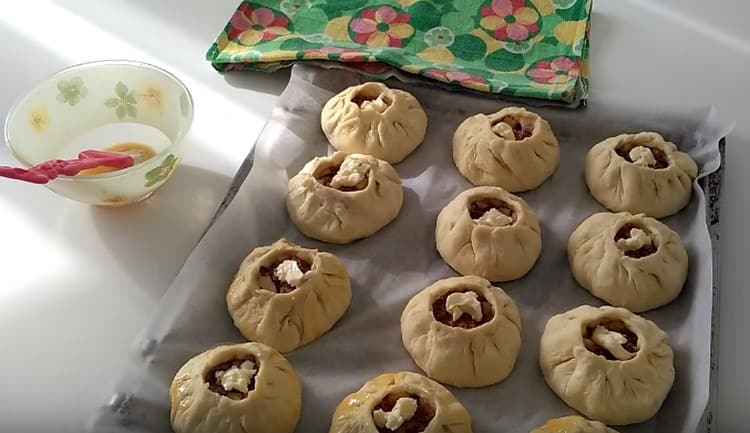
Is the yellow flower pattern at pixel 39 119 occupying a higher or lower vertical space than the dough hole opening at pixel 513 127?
higher

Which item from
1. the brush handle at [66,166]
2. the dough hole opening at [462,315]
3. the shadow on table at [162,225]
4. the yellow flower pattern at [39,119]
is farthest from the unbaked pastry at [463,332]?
the yellow flower pattern at [39,119]

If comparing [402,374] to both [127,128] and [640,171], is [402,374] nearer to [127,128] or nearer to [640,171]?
[640,171]

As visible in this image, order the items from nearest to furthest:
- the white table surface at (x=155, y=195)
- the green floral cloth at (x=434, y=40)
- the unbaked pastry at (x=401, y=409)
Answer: the unbaked pastry at (x=401, y=409) → the white table surface at (x=155, y=195) → the green floral cloth at (x=434, y=40)

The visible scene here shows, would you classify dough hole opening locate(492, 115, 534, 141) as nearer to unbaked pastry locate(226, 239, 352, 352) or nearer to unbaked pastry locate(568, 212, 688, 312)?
unbaked pastry locate(568, 212, 688, 312)

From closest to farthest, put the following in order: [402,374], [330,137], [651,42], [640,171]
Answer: [402,374] < [640,171] < [330,137] < [651,42]

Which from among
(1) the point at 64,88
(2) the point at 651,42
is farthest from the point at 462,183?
(1) the point at 64,88

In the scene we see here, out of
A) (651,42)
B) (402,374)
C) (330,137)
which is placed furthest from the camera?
(651,42)

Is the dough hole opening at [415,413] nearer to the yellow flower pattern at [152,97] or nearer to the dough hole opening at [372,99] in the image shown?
the dough hole opening at [372,99]
